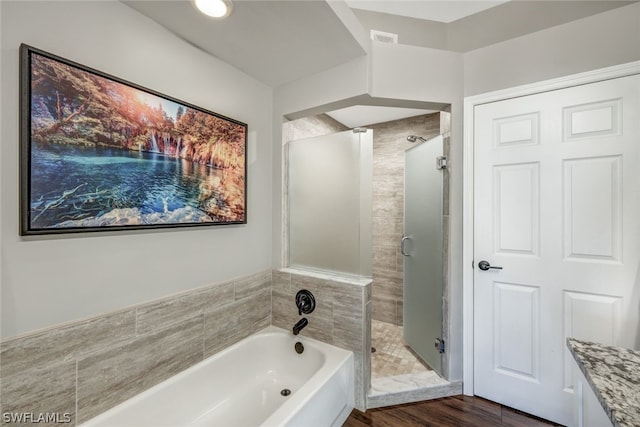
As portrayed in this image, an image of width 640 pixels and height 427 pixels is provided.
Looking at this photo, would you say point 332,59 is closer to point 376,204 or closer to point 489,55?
point 489,55

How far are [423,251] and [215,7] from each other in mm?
2294

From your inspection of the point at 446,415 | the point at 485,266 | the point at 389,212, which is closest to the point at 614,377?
the point at 485,266

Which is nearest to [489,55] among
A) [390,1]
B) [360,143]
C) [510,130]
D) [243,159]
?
[510,130]

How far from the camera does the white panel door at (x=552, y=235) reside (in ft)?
4.97

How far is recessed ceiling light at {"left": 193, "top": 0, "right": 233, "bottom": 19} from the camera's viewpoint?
1276 millimetres

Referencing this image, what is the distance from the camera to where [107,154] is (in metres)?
1.20

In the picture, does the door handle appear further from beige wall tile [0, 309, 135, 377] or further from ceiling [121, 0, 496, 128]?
beige wall tile [0, 309, 135, 377]

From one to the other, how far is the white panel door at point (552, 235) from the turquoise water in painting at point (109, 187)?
2.03 metres

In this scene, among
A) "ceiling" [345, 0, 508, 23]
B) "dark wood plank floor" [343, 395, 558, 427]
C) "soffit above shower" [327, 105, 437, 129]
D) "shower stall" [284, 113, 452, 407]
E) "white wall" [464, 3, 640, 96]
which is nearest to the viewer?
"white wall" [464, 3, 640, 96]

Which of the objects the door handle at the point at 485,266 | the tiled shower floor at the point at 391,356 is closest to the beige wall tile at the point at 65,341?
the tiled shower floor at the point at 391,356

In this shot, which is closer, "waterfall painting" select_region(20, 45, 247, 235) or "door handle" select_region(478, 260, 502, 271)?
"waterfall painting" select_region(20, 45, 247, 235)

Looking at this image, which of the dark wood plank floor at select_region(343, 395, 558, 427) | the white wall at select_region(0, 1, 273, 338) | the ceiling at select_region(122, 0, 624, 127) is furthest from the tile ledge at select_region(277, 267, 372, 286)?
the ceiling at select_region(122, 0, 624, 127)

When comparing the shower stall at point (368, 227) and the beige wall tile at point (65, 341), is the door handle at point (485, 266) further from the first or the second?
the beige wall tile at point (65, 341)

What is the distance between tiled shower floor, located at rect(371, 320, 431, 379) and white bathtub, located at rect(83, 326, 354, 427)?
0.49 meters
